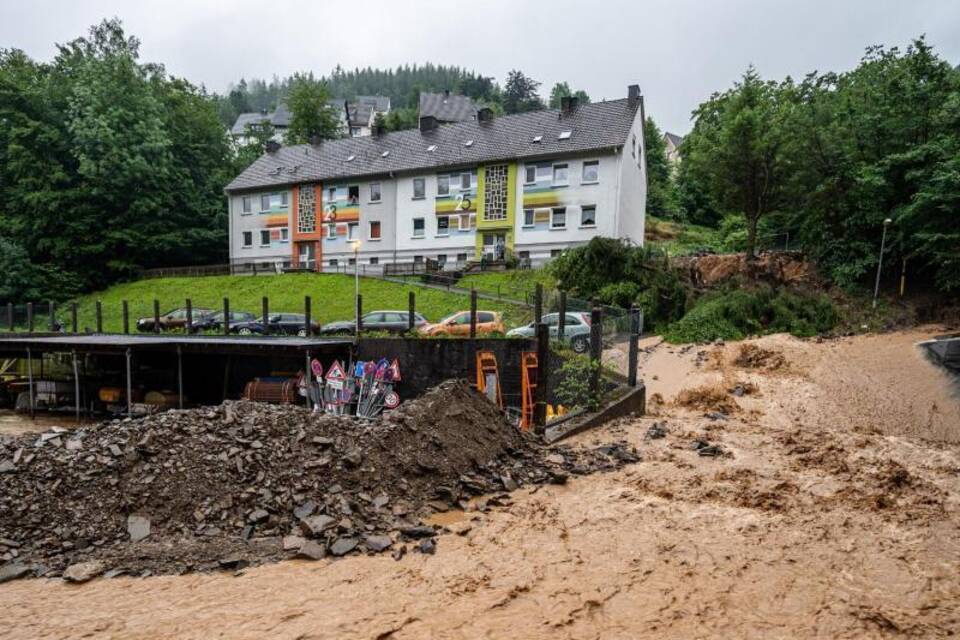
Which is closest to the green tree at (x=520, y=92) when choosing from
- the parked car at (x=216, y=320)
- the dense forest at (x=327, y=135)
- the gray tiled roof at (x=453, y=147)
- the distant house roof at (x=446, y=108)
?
the distant house roof at (x=446, y=108)

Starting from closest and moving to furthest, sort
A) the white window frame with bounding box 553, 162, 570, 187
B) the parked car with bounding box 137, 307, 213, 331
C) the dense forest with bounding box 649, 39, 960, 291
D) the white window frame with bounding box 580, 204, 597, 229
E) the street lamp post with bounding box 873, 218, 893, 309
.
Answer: the dense forest with bounding box 649, 39, 960, 291 < the street lamp post with bounding box 873, 218, 893, 309 < the parked car with bounding box 137, 307, 213, 331 < the white window frame with bounding box 580, 204, 597, 229 < the white window frame with bounding box 553, 162, 570, 187

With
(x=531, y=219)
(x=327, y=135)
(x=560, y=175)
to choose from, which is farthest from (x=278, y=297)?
(x=327, y=135)

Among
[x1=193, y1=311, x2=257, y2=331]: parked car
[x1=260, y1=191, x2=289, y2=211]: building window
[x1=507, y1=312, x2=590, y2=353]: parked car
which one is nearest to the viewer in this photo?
[x1=507, y1=312, x2=590, y2=353]: parked car

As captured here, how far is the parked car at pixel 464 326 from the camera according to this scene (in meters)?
17.3

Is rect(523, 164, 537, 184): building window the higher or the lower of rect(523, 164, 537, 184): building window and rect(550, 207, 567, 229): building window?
the higher

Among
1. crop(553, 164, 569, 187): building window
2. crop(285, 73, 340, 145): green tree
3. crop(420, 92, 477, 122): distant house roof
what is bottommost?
crop(553, 164, 569, 187): building window

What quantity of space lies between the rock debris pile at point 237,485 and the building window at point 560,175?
26.1m

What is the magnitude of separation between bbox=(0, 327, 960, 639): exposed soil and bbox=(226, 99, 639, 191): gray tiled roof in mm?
26281

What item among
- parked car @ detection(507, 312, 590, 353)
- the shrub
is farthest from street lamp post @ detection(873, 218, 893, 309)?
parked car @ detection(507, 312, 590, 353)

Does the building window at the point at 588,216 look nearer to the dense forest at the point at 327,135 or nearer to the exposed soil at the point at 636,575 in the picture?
the dense forest at the point at 327,135

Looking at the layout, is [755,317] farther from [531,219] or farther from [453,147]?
[453,147]

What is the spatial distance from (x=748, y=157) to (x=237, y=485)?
2854cm

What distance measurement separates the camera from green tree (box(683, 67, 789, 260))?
26656mm

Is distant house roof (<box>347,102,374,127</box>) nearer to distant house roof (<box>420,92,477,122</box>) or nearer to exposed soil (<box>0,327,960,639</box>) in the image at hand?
distant house roof (<box>420,92,477,122</box>)
